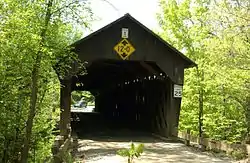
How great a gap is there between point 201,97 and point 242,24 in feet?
18.4

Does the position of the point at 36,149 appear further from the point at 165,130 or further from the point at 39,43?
the point at 165,130

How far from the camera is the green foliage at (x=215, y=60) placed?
41.2 feet

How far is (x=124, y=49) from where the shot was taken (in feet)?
46.2

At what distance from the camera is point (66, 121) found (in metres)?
14.0

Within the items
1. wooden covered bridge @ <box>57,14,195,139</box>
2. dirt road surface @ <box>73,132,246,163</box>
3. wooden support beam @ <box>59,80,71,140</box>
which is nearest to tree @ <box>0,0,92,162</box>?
dirt road surface @ <box>73,132,246,163</box>

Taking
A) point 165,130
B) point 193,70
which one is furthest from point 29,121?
point 193,70

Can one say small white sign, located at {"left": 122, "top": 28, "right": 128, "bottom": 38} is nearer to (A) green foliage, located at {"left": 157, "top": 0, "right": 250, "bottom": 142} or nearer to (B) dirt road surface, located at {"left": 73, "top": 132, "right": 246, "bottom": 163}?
(A) green foliage, located at {"left": 157, "top": 0, "right": 250, "bottom": 142}

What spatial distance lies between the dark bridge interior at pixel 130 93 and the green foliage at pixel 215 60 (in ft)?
5.11

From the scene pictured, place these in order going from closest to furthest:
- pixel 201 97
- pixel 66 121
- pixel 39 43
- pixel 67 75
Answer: pixel 39 43 → pixel 67 75 → pixel 66 121 → pixel 201 97

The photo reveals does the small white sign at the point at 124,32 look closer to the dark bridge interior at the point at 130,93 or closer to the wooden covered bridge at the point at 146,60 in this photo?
the wooden covered bridge at the point at 146,60

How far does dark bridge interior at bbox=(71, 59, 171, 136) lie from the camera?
54.3 ft

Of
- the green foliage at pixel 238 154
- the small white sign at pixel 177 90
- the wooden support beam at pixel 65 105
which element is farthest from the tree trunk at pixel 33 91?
the small white sign at pixel 177 90

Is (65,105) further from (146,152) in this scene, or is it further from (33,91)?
(33,91)

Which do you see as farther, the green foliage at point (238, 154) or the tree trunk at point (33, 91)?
the green foliage at point (238, 154)
